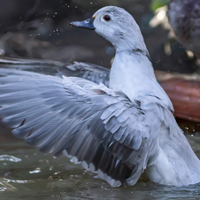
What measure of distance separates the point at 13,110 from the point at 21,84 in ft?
0.48

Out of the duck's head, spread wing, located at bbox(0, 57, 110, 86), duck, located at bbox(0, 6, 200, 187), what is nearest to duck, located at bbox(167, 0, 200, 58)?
spread wing, located at bbox(0, 57, 110, 86)

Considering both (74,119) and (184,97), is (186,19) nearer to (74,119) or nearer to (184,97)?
(184,97)

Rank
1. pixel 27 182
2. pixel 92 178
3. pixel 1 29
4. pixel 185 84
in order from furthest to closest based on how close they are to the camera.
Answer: pixel 1 29
pixel 185 84
pixel 92 178
pixel 27 182

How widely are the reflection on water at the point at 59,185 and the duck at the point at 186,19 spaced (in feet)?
5.94

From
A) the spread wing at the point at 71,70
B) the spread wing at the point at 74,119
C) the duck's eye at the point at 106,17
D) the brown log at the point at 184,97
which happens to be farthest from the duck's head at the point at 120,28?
the brown log at the point at 184,97

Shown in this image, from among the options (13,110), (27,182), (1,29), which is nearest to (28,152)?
(27,182)

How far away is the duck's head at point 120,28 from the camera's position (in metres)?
2.28

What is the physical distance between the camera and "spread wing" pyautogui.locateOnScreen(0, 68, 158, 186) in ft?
5.94

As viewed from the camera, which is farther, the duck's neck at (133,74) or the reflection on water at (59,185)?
the duck's neck at (133,74)

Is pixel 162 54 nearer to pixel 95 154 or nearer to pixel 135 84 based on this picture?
pixel 135 84

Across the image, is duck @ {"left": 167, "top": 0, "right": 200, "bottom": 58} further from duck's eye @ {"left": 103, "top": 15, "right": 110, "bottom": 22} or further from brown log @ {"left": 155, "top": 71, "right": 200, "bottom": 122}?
duck's eye @ {"left": 103, "top": 15, "right": 110, "bottom": 22}

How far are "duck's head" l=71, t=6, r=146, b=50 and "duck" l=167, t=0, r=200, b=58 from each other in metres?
1.35

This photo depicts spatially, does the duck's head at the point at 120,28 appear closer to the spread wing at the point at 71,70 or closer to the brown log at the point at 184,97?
the spread wing at the point at 71,70

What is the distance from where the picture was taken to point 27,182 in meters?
2.08
